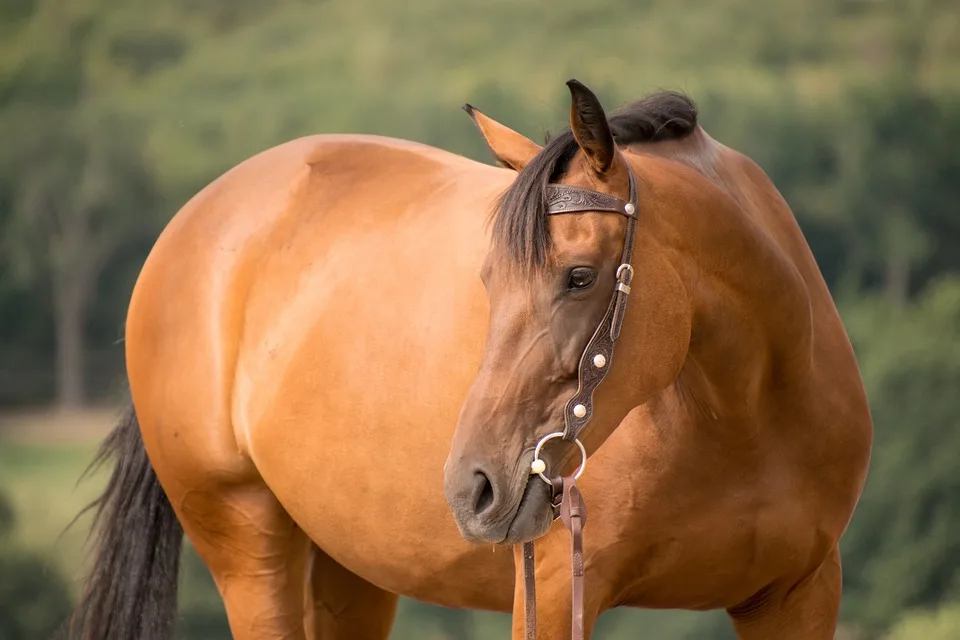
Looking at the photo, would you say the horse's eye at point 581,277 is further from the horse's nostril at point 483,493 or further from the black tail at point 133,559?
the black tail at point 133,559

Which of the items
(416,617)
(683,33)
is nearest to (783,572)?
(416,617)

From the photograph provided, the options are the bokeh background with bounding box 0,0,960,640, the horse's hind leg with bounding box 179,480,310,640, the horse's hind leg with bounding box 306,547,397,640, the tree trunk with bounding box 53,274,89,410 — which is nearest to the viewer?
the horse's hind leg with bounding box 179,480,310,640

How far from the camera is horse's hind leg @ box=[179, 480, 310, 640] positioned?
3.93 meters

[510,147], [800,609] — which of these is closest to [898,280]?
[800,609]

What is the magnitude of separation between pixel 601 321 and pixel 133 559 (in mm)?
2375

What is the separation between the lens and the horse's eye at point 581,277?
7.96 ft

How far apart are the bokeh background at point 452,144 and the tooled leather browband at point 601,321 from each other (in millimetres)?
12848

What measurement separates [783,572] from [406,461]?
0.98m

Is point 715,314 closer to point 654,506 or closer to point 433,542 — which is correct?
point 654,506

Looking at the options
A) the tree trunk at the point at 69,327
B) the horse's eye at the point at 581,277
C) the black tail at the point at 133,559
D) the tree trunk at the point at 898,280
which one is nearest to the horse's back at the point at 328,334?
the black tail at the point at 133,559

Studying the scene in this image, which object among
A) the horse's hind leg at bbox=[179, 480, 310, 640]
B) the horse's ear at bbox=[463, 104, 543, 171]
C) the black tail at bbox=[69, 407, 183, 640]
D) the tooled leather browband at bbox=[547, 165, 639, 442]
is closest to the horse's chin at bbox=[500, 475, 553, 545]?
the tooled leather browband at bbox=[547, 165, 639, 442]

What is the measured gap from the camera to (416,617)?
61.8ft

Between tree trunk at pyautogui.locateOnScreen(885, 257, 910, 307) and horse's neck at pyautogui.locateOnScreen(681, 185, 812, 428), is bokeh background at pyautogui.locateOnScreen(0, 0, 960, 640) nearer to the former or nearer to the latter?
tree trunk at pyautogui.locateOnScreen(885, 257, 910, 307)

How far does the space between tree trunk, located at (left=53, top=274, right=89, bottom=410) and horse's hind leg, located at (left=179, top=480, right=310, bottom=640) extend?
53.2 feet
